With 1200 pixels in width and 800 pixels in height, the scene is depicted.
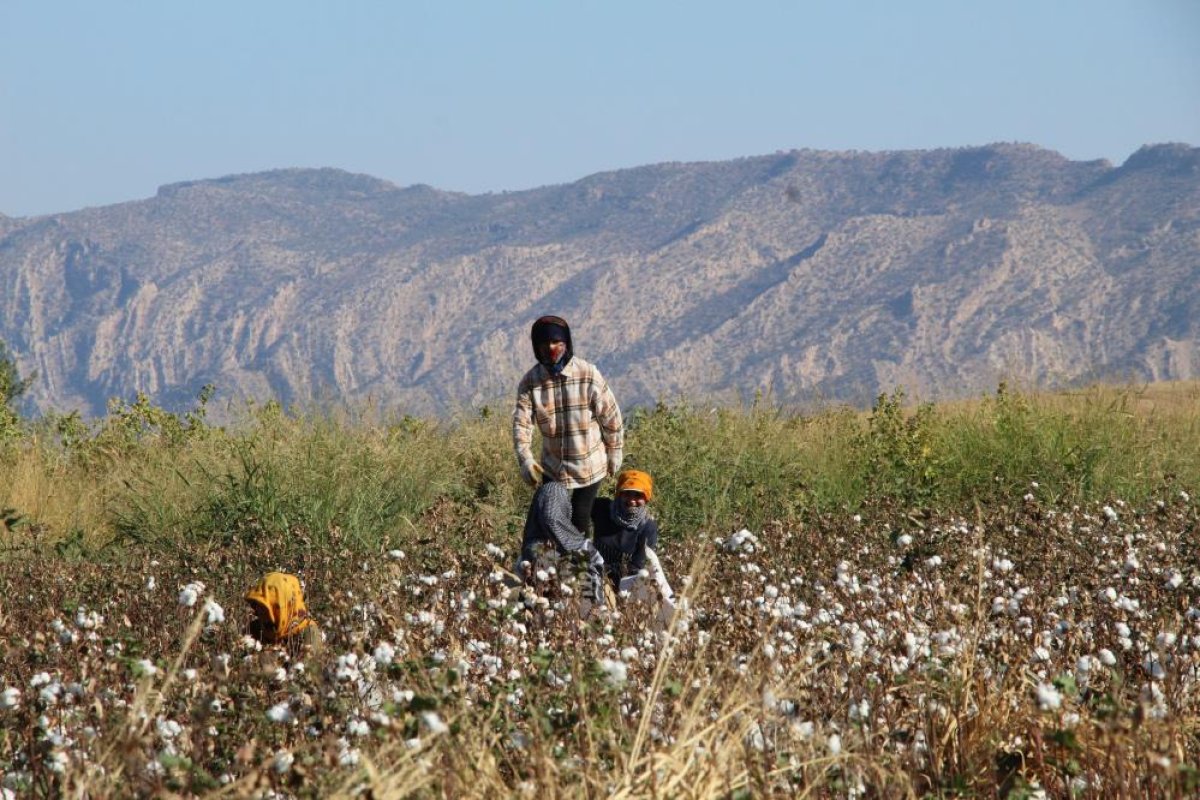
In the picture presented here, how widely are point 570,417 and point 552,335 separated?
1.45 feet

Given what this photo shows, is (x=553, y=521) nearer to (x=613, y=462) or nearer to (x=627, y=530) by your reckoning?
(x=627, y=530)

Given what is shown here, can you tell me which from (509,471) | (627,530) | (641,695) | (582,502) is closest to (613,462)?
(582,502)

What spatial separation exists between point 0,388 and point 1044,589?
15139 mm

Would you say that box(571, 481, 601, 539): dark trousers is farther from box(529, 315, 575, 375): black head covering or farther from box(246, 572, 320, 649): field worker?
box(246, 572, 320, 649): field worker

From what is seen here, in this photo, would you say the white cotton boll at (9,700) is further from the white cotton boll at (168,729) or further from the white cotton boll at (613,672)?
the white cotton boll at (613,672)

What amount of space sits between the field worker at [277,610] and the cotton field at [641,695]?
0.11 metres

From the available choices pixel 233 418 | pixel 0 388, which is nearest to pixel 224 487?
pixel 233 418

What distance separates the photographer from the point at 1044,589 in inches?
221

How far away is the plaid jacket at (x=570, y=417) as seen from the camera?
26.1 feet

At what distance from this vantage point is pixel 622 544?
25.0 ft

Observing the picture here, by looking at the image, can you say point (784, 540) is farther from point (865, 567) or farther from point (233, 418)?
point (233, 418)

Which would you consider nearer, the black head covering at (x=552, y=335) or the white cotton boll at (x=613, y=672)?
the white cotton boll at (x=613, y=672)

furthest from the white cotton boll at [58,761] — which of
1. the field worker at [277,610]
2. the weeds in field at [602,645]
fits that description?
the field worker at [277,610]

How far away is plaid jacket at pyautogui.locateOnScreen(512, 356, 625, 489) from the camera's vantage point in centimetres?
795
